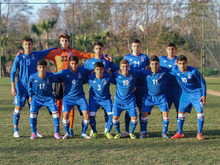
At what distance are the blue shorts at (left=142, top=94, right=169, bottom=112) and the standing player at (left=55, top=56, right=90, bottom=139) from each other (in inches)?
41.7

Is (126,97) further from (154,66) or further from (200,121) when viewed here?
(200,121)

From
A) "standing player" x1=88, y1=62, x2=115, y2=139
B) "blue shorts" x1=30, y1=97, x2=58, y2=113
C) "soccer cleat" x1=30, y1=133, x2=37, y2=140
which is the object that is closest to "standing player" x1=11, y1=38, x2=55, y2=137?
"soccer cleat" x1=30, y1=133, x2=37, y2=140

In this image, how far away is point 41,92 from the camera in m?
5.59

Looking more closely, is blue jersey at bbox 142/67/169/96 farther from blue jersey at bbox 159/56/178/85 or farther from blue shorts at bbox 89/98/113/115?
blue shorts at bbox 89/98/113/115

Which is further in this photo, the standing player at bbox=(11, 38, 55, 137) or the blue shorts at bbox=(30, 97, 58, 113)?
the standing player at bbox=(11, 38, 55, 137)

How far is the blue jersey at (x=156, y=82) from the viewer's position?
223 inches

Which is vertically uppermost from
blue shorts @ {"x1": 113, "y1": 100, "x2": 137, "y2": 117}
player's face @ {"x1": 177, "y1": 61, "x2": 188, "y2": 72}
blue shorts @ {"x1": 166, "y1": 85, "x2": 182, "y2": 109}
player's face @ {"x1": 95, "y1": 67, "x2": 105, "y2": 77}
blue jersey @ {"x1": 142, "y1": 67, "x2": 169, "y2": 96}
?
player's face @ {"x1": 177, "y1": 61, "x2": 188, "y2": 72}

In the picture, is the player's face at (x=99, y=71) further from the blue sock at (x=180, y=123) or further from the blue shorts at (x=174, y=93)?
the blue sock at (x=180, y=123)

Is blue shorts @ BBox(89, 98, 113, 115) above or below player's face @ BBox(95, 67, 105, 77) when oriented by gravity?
below

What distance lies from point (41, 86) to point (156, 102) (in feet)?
6.73

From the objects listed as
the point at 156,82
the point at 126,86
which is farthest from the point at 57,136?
the point at 156,82

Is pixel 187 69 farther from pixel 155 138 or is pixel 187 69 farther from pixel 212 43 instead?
pixel 212 43

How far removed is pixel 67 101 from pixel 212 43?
16432 millimetres

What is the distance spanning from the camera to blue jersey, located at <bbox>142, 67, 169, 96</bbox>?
568 centimetres
